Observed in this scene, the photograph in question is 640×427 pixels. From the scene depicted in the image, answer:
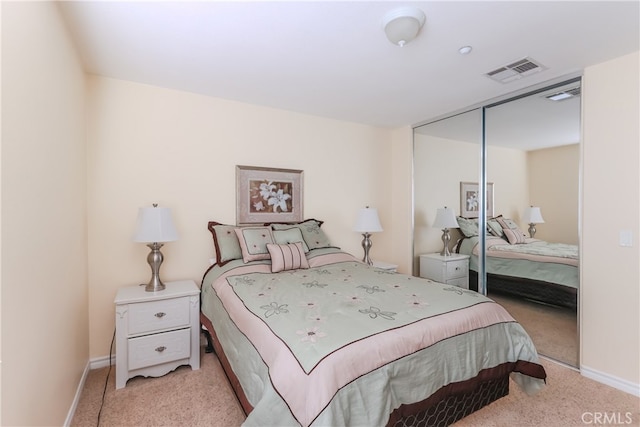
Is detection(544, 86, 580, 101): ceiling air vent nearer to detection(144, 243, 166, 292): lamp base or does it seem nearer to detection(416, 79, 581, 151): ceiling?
detection(416, 79, 581, 151): ceiling

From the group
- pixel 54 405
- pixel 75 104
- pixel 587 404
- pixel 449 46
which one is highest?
pixel 449 46

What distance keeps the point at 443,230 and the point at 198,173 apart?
276cm

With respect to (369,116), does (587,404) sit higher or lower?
lower

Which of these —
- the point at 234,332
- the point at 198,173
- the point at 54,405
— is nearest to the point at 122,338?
the point at 54,405

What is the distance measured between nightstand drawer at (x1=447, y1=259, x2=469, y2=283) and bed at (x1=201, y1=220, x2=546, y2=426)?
1.27m

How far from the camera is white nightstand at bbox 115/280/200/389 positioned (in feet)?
7.18

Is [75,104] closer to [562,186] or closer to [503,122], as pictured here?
[503,122]

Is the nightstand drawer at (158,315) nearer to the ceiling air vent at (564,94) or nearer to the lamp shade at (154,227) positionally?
the lamp shade at (154,227)

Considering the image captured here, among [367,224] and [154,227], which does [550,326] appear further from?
[154,227]

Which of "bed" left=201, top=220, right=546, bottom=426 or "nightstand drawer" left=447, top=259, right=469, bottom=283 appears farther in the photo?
"nightstand drawer" left=447, top=259, right=469, bottom=283

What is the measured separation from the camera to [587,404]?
6.50 ft

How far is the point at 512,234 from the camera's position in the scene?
2947 millimetres
